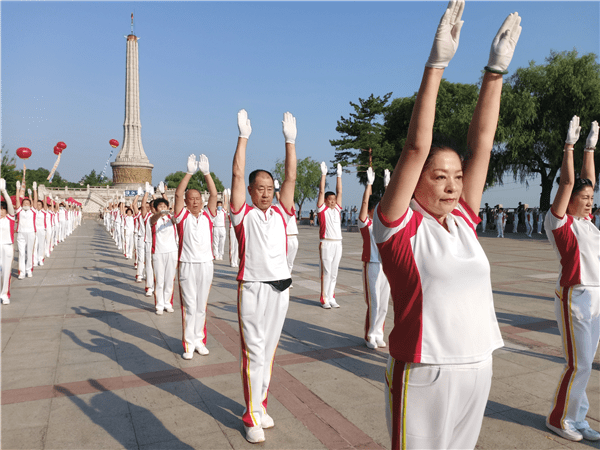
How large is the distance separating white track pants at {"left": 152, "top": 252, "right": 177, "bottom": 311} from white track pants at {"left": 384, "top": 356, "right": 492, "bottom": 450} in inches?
269

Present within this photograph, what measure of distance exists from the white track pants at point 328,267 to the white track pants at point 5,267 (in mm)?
6414

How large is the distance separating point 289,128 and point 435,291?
9.59ft

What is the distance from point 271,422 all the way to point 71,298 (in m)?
7.50

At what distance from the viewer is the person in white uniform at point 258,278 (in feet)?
12.4

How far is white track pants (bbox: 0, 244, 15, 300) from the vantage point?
8.85 metres

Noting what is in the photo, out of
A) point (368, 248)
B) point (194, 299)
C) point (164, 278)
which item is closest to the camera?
point (194, 299)

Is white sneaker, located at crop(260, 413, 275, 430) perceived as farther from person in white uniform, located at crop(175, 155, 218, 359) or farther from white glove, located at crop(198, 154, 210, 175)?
white glove, located at crop(198, 154, 210, 175)

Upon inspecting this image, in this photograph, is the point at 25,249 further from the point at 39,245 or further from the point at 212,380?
the point at 212,380

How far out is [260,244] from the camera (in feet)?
13.0

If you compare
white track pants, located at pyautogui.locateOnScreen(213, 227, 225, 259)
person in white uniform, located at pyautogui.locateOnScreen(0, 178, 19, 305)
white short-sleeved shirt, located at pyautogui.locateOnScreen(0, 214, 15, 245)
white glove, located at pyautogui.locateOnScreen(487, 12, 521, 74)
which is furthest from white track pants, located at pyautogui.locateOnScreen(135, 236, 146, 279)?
white glove, located at pyautogui.locateOnScreen(487, 12, 521, 74)

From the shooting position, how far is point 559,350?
19.0 ft

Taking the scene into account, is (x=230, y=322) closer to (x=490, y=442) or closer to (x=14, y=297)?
(x=490, y=442)

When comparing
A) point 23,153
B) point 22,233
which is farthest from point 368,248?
point 23,153

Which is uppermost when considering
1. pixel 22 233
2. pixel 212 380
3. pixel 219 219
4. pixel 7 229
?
pixel 219 219
